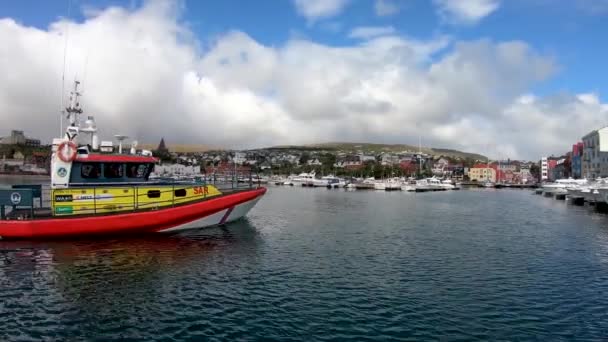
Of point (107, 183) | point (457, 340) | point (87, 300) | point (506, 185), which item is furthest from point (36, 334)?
point (506, 185)

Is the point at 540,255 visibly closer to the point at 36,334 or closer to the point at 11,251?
the point at 36,334

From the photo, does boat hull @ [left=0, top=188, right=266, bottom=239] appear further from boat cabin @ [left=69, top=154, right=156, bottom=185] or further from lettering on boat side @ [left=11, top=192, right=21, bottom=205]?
boat cabin @ [left=69, top=154, right=156, bottom=185]

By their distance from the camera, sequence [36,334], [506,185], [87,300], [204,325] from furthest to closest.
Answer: [506,185], [87,300], [204,325], [36,334]

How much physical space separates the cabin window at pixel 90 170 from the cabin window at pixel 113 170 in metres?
0.41

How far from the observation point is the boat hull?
24953 mm

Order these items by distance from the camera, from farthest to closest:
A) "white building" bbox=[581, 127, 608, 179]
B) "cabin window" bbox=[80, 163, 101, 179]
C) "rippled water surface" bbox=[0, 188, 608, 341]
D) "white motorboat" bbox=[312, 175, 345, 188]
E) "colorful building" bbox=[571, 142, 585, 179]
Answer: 1. "white motorboat" bbox=[312, 175, 345, 188]
2. "colorful building" bbox=[571, 142, 585, 179]
3. "white building" bbox=[581, 127, 608, 179]
4. "cabin window" bbox=[80, 163, 101, 179]
5. "rippled water surface" bbox=[0, 188, 608, 341]

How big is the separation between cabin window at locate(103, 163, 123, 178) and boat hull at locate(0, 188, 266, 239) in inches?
116

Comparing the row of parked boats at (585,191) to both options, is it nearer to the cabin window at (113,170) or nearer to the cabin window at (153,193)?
the cabin window at (153,193)

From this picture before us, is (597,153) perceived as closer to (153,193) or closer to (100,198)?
(153,193)

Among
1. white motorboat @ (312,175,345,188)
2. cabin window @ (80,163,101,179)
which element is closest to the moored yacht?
cabin window @ (80,163,101,179)

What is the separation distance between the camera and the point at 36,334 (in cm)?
1202

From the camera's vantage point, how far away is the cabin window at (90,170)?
2712 centimetres

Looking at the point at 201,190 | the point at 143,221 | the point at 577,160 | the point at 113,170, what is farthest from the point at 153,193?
the point at 577,160

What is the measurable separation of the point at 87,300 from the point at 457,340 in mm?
11625
